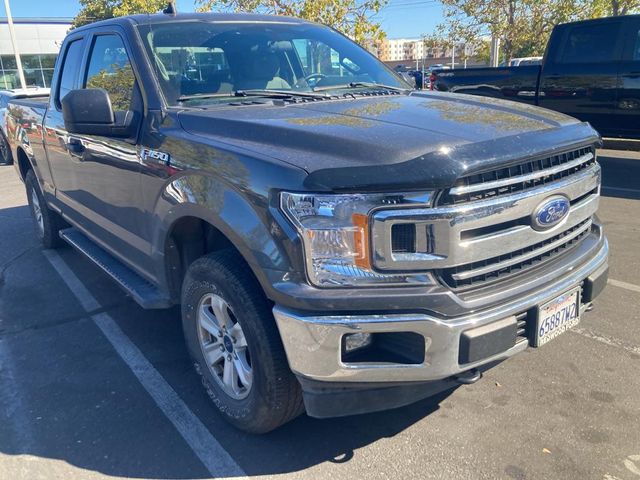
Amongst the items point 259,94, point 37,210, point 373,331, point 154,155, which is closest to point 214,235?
point 154,155

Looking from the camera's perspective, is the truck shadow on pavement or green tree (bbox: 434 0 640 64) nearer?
the truck shadow on pavement

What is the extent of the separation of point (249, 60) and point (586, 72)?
6.98 meters

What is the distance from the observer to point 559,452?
2.62m

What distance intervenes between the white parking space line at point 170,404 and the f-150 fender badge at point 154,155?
132cm

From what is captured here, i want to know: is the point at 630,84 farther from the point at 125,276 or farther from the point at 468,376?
the point at 125,276

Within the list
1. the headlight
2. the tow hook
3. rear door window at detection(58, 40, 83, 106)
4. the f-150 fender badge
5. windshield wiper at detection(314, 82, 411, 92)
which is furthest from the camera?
rear door window at detection(58, 40, 83, 106)

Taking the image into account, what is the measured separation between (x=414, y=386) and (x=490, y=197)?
2.75 ft

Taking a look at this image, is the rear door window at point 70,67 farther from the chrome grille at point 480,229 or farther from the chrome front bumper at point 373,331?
the chrome grille at point 480,229

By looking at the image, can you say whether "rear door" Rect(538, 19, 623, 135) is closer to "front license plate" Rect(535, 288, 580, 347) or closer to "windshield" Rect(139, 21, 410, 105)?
"windshield" Rect(139, 21, 410, 105)

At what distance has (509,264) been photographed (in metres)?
2.41

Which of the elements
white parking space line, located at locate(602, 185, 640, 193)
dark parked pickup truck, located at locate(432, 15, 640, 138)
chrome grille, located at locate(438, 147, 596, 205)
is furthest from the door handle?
dark parked pickup truck, located at locate(432, 15, 640, 138)

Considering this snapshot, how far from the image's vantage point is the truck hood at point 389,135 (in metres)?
2.16

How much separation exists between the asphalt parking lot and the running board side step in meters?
0.47

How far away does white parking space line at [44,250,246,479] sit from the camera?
269 cm
